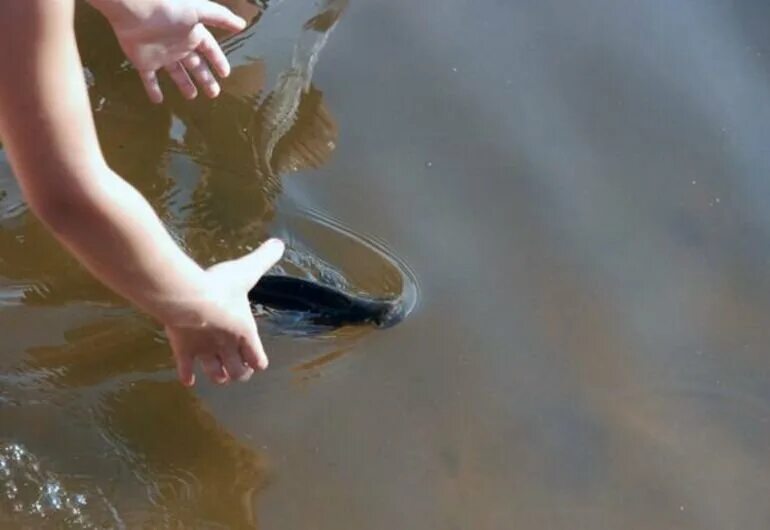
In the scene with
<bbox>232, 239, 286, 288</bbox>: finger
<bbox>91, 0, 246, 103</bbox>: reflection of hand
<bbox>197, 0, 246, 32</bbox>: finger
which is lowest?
<bbox>232, 239, 286, 288</bbox>: finger

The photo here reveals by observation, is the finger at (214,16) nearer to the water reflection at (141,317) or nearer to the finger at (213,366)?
the water reflection at (141,317)

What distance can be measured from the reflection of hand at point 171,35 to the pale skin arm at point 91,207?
1.54 ft

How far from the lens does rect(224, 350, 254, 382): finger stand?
1.53 metres

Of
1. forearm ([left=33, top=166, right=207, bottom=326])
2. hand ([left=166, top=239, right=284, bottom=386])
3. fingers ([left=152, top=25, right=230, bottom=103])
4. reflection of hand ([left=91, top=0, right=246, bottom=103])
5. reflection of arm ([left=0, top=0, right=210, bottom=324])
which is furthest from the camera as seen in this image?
fingers ([left=152, top=25, right=230, bottom=103])

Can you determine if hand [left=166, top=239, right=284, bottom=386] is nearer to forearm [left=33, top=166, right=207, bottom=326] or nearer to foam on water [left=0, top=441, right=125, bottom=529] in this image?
forearm [left=33, top=166, right=207, bottom=326]

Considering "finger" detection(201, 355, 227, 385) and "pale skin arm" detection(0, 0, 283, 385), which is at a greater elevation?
"pale skin arm" detection(0, 0, 283, 385)

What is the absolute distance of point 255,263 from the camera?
1.57 meters

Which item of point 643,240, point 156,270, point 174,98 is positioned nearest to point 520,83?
point 643,240

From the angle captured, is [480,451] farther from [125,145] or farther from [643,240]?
[125,145]

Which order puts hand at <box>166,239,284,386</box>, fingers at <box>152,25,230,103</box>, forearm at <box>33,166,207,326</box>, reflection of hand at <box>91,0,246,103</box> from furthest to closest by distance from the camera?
fingers at <box>152,25,230,103</box> < reflection of hand at <box>91,0,246,103</box> < hand at <box>166,239,284,386</box> < forearm at <box>33,166,207,326</box>

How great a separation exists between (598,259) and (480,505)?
21.1 inches

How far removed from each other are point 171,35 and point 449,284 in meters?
0.60

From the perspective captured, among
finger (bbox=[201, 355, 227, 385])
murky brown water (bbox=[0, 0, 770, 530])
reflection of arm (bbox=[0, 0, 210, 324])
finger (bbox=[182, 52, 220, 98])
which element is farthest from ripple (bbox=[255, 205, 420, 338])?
reflection of arm (bbox=[0, 0, 210, 324])

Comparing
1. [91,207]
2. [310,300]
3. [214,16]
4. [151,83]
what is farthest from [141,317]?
[91,207]
